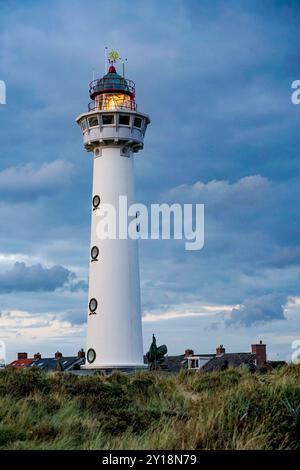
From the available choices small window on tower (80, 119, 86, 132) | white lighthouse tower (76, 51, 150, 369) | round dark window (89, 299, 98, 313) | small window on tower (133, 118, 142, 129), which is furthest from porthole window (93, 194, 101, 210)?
round dark window (89, 299, 98, 313)

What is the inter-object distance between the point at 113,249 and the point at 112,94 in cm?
914

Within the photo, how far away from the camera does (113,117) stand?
38.1 m

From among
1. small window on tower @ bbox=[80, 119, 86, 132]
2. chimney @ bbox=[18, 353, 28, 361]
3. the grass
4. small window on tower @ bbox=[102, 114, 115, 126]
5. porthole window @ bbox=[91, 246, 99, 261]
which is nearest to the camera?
the grass

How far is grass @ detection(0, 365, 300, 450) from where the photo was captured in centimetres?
1151

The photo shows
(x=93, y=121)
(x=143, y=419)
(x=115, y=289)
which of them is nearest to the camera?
(x=143, y=419)

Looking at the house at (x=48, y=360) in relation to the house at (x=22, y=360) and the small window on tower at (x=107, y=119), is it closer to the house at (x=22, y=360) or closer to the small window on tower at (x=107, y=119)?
the house at (x=22, y=360)

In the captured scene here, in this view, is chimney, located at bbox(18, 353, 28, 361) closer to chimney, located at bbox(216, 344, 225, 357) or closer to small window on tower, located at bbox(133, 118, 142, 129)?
chimney, located at bbox(216, 344, 225, 357)

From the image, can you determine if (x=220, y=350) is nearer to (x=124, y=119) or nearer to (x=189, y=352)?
(x=189, y=352)

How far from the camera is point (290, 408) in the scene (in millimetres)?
13031

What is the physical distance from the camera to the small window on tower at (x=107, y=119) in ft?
125

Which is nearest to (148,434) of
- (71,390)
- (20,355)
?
(71,390)

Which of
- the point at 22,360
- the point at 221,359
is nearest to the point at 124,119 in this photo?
the point at 221,359
